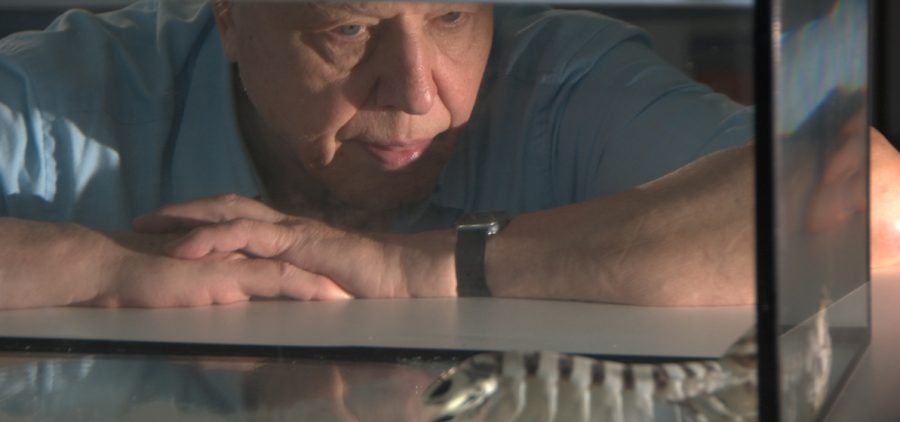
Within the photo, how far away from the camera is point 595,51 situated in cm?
69

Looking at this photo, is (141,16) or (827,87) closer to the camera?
(827,87)

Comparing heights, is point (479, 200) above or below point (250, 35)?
below

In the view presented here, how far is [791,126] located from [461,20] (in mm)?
208

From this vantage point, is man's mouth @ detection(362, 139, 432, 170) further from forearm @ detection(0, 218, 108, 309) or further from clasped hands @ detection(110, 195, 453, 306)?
forearm @ detection(0, 218, 108, 309)

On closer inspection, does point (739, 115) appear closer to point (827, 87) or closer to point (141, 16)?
point (827, 87)

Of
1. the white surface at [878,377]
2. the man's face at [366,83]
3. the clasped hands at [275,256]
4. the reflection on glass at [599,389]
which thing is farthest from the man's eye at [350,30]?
the white surface at [878,377]

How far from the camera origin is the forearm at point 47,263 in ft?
2.66

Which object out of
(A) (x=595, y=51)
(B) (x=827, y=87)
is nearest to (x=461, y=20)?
(A) (x=595, y=51)

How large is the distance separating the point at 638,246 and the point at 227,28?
0.92ft

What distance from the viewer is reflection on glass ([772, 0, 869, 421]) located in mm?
545

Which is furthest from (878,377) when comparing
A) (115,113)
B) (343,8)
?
(115,113)

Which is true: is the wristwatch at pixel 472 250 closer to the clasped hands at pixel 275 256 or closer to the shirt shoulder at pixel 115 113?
the clasped hands at pixel 275 256

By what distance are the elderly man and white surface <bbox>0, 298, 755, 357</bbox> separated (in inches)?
0.4

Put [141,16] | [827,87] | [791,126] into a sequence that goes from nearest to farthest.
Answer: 1. [791,126]
2. [827,87]
3. [141,16]
